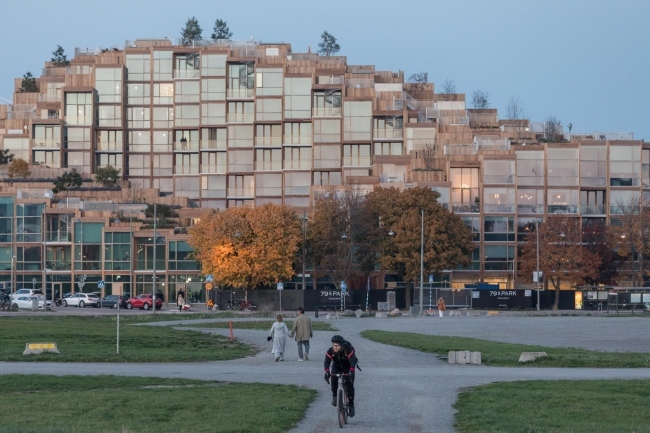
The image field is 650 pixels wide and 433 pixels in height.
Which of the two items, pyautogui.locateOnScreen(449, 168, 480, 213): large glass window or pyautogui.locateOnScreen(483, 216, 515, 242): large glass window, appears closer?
pyautogui.locateOnScreen(449, 168, 480, 213): large glass window

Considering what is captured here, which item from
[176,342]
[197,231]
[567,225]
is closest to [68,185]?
[197,231]

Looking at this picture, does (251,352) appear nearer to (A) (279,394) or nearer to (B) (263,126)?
(A) (279,394)

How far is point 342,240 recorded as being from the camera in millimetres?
101250

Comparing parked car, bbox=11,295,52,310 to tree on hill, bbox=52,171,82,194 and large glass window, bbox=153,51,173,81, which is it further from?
large glass window, bbox=153,51,173,81

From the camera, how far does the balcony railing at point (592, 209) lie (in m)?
118

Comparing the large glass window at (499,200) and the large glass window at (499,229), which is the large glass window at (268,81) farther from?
the large glass window at (499,229)

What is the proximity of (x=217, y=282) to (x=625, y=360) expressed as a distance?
217ft

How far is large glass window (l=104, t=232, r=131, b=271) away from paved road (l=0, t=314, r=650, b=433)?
177ft

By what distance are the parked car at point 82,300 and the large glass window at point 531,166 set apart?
46.5 m

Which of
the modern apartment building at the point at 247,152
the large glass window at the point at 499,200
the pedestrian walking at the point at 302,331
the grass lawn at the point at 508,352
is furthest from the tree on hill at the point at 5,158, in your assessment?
the pedestrian walking at the point at 302,331

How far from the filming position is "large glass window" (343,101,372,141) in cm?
13950

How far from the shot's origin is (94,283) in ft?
373

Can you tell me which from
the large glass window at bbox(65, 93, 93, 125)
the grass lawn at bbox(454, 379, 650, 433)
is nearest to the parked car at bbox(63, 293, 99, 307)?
the large glass window at bbox(65, 93, 93, 125)

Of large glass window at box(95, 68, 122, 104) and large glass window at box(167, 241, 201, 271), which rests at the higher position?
large glass window at box(95, 68, 122, 104)
